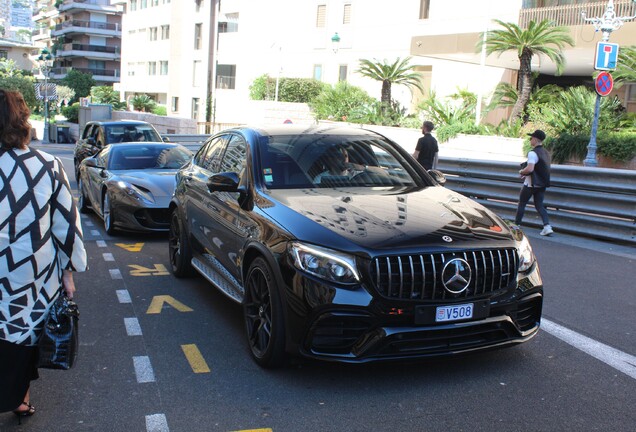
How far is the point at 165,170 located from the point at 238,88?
40253mm

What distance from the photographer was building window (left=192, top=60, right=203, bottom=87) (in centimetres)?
6006

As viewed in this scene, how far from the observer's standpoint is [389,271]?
4336 millimetres

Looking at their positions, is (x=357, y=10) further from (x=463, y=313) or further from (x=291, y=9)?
(x=463, y=313)

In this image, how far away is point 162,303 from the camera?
6719mm

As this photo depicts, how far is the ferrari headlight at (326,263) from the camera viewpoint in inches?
171

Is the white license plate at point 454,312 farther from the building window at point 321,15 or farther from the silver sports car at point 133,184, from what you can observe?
the building window at point 321,15

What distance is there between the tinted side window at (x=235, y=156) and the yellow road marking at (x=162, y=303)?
1.35m

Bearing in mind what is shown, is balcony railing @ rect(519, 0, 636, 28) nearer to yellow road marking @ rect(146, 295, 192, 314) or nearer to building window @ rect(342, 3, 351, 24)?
building window @ rect(342, 3, 351, 24)

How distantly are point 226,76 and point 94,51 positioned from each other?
59628 mm

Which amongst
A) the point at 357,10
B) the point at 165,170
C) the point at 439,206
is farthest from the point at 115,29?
the point at 439,206

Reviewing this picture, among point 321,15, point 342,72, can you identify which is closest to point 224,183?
point 342,72

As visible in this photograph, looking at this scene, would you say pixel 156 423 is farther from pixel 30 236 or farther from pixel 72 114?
pixel 72 114

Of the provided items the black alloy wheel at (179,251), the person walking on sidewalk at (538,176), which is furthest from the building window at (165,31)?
the black alloy wheel at (179,251)

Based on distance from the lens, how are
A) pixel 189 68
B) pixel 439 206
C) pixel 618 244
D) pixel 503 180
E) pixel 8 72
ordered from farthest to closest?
pixel 8 72
pixel 189 68
pixel 503 180
pixel 618 244
pixel 439 206
